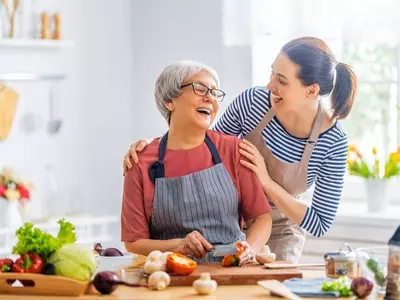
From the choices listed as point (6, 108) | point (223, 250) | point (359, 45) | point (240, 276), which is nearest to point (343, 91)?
point (223, 250)

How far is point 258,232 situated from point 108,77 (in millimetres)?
2107

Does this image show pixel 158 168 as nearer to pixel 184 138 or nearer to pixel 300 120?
pixel 184 138

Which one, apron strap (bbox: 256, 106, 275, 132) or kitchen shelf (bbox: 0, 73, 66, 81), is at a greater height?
kitchen shelf (bbox: 0, 73, 66, 81)

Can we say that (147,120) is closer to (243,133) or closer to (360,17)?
(360,17)

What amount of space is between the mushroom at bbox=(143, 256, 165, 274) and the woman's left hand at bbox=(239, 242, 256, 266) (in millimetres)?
248

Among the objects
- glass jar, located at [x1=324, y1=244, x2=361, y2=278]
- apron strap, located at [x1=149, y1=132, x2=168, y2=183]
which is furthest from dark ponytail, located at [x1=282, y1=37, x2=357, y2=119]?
glass jar, located at [x1=324, y1=244, x2=361, y2=278]

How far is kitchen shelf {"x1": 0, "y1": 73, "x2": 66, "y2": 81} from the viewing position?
4.66m

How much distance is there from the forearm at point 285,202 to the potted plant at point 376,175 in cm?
129

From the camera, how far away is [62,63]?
5004 mm

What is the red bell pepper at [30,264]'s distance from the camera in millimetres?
2770

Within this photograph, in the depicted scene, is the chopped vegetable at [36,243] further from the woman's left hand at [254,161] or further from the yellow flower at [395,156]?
the yellow flower at [395,156]

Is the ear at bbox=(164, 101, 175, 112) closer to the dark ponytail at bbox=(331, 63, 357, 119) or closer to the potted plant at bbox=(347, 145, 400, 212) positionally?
the dark ponytail at bbox=(331, 63, 357, 119)

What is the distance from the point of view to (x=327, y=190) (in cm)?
363

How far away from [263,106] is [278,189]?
33 centimetres
